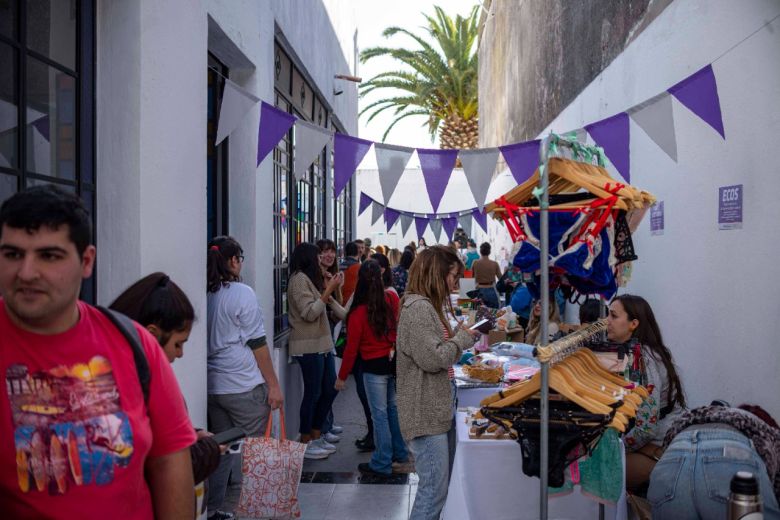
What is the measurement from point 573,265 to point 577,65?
6.93m

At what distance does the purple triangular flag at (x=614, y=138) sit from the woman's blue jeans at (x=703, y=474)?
3.01 meters

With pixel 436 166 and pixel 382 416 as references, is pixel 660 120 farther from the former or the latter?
pixel 382 416

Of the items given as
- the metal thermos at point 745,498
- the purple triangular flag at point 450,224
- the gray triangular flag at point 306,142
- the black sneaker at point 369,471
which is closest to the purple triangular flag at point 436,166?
the gray triangular flag at point 306,142

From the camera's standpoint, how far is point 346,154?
618 cm

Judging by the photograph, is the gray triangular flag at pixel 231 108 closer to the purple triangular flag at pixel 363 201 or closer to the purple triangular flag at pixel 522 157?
the purple triangular flag at pixel 522 157

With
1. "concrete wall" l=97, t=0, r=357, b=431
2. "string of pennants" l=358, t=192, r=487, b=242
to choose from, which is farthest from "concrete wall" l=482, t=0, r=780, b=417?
"string of pennants" l=358, t=192, r=487, b=242

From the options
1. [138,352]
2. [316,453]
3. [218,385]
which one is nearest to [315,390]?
[316,453]

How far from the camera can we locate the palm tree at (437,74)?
27.2m

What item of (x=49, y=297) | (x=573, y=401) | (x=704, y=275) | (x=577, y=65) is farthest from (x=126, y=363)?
(x=577, y=65)

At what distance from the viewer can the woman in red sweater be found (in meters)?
6.11

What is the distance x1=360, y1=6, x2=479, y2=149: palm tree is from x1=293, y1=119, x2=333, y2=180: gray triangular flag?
70.9ft

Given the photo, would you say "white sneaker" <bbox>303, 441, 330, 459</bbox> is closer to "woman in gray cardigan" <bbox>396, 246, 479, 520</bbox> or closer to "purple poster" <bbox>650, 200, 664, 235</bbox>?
"woman in gray cardigan" <bbox>396, 246, 479, 520</bbox>

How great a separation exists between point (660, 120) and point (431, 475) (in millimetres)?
3005

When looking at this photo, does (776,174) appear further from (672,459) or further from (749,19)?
(672,459)
